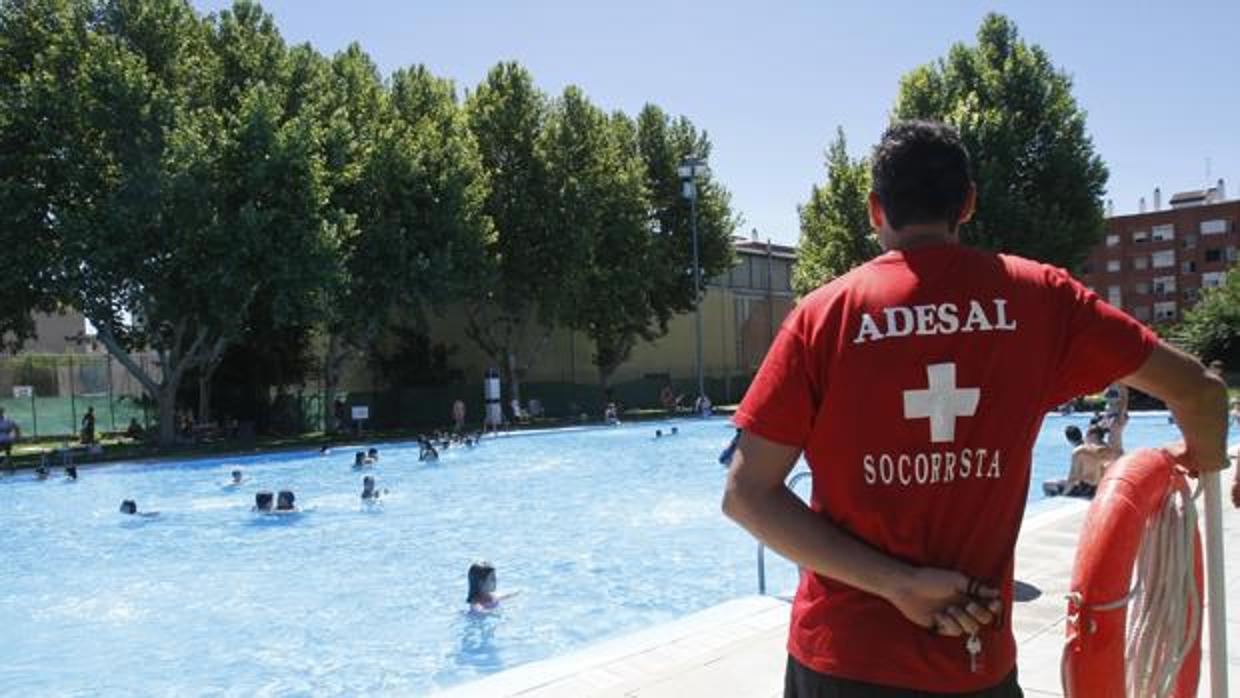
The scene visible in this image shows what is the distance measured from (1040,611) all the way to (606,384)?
42.5 m

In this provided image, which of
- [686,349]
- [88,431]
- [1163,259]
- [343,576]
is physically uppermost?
[1163,259]

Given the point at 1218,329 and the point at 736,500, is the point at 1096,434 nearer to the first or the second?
the point at 736,500

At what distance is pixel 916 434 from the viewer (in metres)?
1.99

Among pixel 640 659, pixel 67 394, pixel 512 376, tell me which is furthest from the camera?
pixel 67 394

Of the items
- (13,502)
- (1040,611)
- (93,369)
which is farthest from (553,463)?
(93,369)

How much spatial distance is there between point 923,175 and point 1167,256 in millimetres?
96626

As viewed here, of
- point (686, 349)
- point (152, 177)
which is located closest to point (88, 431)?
point (152, 177)

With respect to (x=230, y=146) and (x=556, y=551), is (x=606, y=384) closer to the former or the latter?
(x=230, y=146)

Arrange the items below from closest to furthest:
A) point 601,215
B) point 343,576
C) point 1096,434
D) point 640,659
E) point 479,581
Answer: point 640,659 → point 479,581 → point 343,576 → point 1096,434 → point 601,215

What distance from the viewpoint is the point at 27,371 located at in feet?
152

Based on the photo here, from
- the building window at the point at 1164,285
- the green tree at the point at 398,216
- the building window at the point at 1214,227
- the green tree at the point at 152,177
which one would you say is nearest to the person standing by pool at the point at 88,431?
the green tree at the point at 152,177

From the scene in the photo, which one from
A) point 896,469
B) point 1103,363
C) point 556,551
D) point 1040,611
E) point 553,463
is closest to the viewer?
point 896,469

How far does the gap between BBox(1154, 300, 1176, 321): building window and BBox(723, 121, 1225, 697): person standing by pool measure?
9530cm

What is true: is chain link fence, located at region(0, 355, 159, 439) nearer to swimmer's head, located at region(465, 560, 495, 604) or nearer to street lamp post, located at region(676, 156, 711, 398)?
street lamp post, located at region(676, 156, 711, 398)
